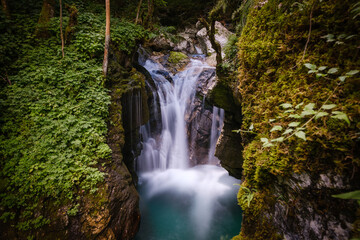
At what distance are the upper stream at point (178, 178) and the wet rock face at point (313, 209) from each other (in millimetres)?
4737

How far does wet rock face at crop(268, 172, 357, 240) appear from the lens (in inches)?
55.0

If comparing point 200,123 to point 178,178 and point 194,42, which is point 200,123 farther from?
point 194,42

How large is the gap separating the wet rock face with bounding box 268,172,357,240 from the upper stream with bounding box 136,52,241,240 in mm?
4737

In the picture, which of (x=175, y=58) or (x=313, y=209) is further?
(x=175, y=58)

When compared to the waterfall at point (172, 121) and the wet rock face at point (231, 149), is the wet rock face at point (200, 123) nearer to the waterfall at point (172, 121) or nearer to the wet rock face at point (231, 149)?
the waterfall at point (172, 121)

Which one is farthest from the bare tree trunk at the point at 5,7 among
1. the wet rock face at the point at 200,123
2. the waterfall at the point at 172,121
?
the wet rock face at the point at 200,123

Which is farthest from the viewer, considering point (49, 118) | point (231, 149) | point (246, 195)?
point (231, 149)

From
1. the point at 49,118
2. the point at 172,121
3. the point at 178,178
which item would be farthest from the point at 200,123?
the point at 49,118

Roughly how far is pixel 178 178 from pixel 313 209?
821 centimetres

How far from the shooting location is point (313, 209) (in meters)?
1.65

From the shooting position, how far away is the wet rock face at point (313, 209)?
1.40 meters

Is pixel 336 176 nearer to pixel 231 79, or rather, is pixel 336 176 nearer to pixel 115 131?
pixel 231 79

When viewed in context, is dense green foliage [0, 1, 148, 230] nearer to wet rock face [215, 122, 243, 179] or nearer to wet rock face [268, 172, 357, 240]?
wet rock face [268, 172, 357, 240]

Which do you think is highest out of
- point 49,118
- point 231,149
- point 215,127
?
point 49,118
